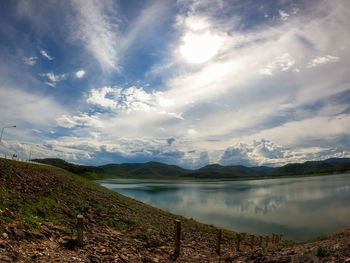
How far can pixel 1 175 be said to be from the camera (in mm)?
20266

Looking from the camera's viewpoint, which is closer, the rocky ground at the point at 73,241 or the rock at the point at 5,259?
the rock at the point at 5,259

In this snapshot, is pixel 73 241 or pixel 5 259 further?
pixel 73 241

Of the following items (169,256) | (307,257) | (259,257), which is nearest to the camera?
(307,257)

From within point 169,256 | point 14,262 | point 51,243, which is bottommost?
point 169,256

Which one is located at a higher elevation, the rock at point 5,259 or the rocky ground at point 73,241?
the rock at point 5,259

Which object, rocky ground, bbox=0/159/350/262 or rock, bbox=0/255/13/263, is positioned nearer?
rock, bbox=0/255/13/263

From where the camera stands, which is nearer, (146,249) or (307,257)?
(307,257)

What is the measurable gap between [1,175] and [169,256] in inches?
713

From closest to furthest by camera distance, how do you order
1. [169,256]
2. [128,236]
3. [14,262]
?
[14,262], [169,256], [128,236]

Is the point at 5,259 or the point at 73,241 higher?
the point at 5,259

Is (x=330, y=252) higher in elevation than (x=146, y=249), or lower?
higher

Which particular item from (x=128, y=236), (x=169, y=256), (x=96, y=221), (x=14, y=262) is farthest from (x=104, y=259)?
(x=96, y=221)

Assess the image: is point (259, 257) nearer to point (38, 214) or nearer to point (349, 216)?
point (38, 214)

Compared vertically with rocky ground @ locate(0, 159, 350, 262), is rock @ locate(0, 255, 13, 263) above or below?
above
